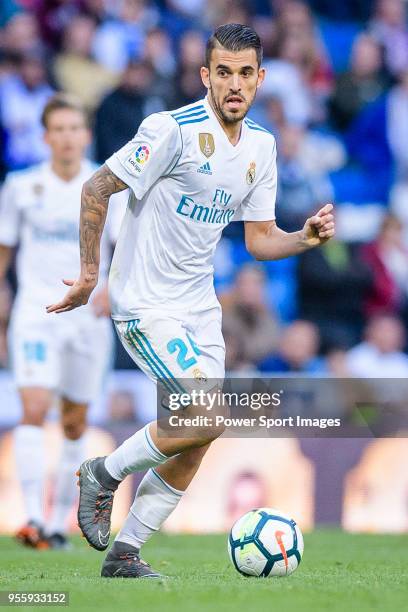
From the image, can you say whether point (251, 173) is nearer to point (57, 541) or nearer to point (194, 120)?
point (194, 120)

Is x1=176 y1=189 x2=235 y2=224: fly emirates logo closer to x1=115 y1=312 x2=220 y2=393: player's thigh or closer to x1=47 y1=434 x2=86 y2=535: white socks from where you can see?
x1=115 y1=312 x2=220 y2=393: player's thigh

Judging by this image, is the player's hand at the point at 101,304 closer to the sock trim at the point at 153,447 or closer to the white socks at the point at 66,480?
the white socks at the point at 66,480

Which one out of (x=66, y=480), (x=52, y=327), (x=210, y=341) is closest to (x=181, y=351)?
(x=210, y=341)

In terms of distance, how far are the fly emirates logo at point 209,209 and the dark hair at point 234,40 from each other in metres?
0.65

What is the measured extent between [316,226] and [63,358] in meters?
3.63

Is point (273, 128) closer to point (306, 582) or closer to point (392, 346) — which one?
point (392, 346)

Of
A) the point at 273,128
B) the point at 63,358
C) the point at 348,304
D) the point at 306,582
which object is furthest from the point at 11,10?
the point at 306,582

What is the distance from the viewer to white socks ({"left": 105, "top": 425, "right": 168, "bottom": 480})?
6.29m

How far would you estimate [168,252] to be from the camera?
6.49m

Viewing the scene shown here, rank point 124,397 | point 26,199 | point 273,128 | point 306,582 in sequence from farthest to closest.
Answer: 1. point 273,128
2. point 124,397
3. point 26,199
4. point 306,582

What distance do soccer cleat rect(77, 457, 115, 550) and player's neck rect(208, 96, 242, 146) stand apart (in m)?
1.73

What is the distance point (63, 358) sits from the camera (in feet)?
31.5

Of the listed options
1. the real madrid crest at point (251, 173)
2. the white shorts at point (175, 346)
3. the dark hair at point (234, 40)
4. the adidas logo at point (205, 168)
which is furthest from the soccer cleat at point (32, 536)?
the dark hair at point (234, 40)

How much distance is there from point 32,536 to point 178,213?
11.2 ft
